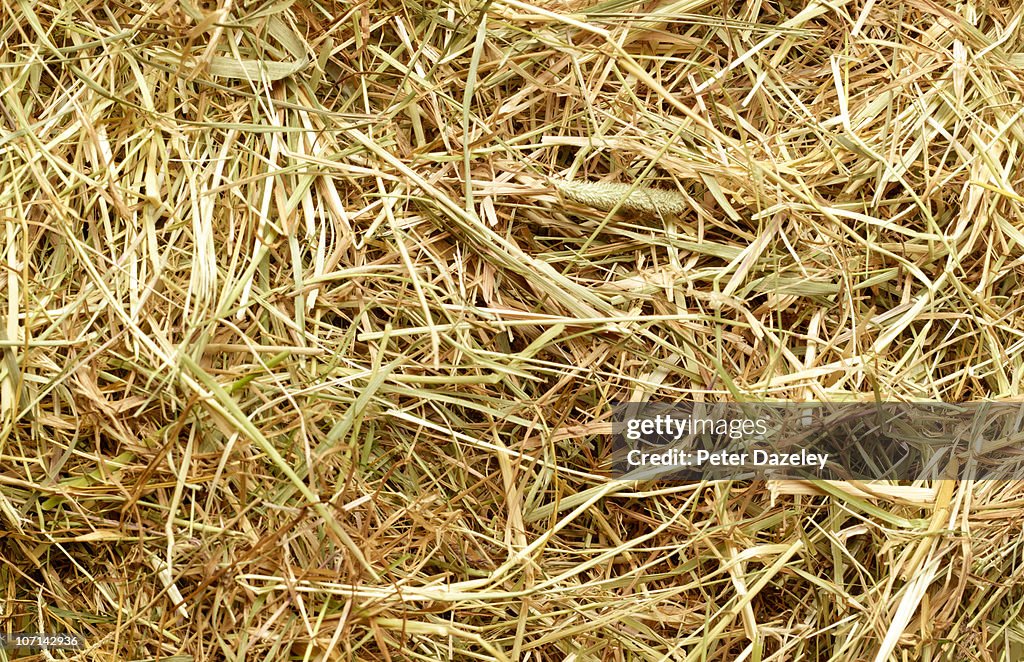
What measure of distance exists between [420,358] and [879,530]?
0.75 m

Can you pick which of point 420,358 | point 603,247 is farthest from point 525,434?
point 603,247

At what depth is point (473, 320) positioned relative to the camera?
1.26m

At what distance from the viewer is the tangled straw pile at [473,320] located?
1.22 metres

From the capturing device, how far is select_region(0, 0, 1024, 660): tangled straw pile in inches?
48.1

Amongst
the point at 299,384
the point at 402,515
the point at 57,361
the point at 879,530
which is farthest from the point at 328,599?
the point at 879,530

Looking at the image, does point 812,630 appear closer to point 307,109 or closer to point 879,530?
point 879,530

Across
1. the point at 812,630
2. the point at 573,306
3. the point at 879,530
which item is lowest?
the point at 812,630

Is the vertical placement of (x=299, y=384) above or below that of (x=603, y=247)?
below

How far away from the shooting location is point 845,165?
4.39ft

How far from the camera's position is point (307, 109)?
1.27m

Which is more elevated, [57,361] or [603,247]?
[603,247]

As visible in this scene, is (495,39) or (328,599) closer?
(328,599)

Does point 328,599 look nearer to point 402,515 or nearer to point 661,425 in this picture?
point 402,515

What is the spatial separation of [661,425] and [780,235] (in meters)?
0.35
